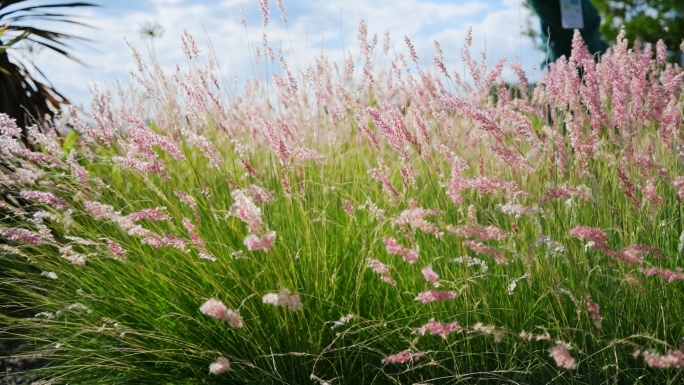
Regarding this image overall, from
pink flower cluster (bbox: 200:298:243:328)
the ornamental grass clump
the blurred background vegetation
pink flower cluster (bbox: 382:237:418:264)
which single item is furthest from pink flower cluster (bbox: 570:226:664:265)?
the blurred background vegetation

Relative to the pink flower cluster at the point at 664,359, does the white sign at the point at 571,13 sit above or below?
above

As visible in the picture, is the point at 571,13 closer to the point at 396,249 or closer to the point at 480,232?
the point at 480,232

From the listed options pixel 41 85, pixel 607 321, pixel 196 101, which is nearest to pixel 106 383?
pixel 196 101

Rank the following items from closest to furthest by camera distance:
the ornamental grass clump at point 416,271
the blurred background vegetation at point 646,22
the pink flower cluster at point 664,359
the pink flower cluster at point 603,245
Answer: the pink flower cluster at point 664,359, the pink flower cluster at point 603,245, the ornamental grass clump at point 416,271, the blurred background vegetation at point 646,22

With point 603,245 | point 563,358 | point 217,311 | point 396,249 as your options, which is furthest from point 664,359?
point 217,311

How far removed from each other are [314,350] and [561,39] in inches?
239

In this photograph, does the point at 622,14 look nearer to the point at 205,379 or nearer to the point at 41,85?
the point at 41,85

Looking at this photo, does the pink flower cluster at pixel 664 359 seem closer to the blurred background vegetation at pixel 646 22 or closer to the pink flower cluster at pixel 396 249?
the pink flower cluster at pixel 396 249

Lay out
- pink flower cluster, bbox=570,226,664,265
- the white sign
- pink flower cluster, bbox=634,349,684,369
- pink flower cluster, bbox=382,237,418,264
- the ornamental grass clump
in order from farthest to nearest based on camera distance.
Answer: the white sign
the ornamental grass clump
pink flower cluster, bbox=382,237,418,264
pink flower cluster, bbox=570,226,664,265
pink flower cluster, bbox=634,349,684,369

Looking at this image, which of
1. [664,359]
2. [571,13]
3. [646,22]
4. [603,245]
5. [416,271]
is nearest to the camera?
[664,359]

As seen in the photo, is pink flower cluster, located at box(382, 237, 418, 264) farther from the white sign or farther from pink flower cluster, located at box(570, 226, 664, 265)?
the white sign

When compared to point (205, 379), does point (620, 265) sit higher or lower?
higher

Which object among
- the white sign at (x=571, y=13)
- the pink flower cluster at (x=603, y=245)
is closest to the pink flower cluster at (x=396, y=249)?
the pink flower cluster at (x=603, y=245)

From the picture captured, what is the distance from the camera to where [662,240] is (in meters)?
2.74
